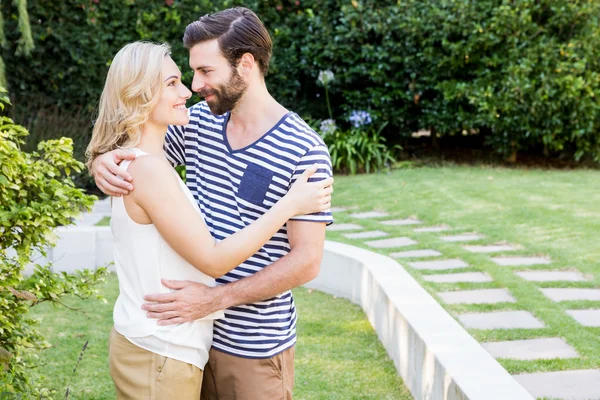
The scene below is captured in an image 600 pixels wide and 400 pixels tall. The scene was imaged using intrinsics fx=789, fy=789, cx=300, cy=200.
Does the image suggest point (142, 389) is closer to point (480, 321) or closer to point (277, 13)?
point (480, 321)

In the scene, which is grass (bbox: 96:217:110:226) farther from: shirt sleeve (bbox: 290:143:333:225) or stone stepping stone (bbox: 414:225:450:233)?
shirt sleeve (bbox: 290:143:333:225)

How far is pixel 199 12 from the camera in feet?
34.2

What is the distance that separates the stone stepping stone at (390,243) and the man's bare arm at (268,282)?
4317 mm

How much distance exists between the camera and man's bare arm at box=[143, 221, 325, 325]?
2.06 meters

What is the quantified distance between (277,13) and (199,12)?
1170 mm

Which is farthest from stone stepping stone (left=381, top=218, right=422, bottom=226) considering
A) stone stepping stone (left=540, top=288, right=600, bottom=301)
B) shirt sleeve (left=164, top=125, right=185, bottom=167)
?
shirt sleeve (left=164, top=125, right=185, bottom=167)

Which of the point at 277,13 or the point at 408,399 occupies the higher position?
the point at 277,13

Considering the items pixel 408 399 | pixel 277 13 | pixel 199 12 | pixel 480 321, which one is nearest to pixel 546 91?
pixel 277 13

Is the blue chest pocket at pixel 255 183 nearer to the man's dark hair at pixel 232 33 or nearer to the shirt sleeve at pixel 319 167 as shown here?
the shirt sleeve at pixel 319 167

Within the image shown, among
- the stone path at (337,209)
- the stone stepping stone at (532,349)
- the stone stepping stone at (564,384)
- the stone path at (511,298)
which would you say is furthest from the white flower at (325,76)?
the stone stepping stone at (564,384)

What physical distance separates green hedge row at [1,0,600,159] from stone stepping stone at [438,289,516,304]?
17.9 feet

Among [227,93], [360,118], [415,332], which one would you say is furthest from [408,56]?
[227,93]

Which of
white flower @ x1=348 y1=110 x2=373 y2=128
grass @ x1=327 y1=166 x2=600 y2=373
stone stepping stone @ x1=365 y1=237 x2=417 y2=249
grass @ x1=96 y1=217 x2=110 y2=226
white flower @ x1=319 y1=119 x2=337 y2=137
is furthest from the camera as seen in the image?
white flower @ x1=348 y1=110 x2=373 y2=128

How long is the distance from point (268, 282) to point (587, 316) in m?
2.86
